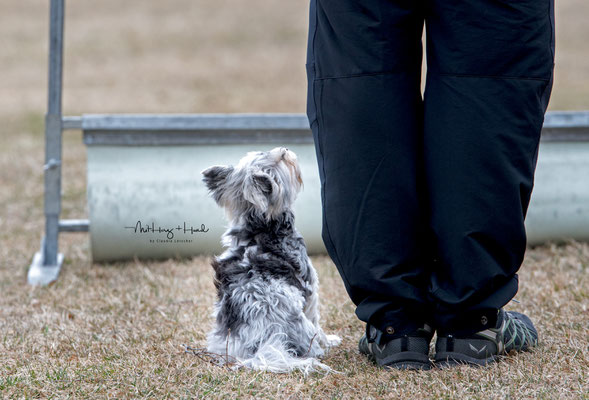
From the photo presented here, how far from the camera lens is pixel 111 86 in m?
16.3

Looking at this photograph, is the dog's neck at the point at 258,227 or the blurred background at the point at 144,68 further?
the blurred background at the point at 144,68

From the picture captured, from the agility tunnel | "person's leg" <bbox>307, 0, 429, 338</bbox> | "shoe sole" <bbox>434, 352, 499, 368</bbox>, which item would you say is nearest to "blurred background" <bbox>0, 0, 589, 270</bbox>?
the agility tunnel

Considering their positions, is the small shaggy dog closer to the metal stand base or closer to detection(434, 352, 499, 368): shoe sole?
detection(434, 352, 499, 368): shoe sole

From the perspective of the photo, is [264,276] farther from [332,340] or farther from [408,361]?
[408,361]

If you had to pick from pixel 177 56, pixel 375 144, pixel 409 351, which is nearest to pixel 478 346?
pixel 409 351

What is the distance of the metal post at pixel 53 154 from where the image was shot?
4.73 m

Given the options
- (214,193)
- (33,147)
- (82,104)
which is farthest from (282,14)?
(214,193)

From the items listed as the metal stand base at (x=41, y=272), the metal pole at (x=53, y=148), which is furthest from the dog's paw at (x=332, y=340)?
the metal pole at (x=53, y=148)

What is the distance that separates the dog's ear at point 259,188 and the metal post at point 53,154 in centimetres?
218

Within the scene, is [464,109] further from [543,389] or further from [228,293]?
[228,293]

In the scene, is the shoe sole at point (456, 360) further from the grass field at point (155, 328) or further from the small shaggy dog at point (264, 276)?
the small shaggy dog at point (264, 276)

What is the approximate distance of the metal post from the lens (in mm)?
4734

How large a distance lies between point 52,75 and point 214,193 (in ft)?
7.13

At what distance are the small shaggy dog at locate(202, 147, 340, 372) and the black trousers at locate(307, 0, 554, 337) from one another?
14.4 inches
